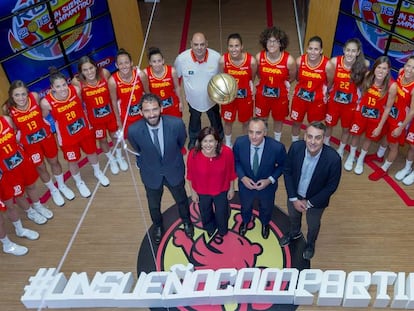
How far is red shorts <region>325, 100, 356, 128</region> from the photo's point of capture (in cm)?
419

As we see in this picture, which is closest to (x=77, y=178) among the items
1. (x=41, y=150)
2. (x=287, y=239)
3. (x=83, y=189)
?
(x=83, y=189)

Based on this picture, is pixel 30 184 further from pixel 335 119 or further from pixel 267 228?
pixel 335 119

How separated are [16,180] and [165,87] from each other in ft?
5.17

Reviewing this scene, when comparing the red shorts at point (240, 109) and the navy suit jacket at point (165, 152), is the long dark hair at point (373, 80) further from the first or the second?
the navy suit jacket at point (165, 152)

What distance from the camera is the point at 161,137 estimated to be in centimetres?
332

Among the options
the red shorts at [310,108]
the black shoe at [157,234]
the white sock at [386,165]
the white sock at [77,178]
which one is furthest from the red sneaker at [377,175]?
the white sock at [77,178]

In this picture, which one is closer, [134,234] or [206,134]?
[206,134]

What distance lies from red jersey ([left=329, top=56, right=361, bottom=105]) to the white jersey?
1.11 meters

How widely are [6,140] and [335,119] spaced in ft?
9.86

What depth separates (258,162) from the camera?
3.32 metres

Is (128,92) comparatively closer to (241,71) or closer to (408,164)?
(241,71)

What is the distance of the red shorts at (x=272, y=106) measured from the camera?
434 cm

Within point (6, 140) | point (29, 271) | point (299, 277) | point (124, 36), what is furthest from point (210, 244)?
point (124, 36)

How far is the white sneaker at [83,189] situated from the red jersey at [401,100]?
305 centimetres
